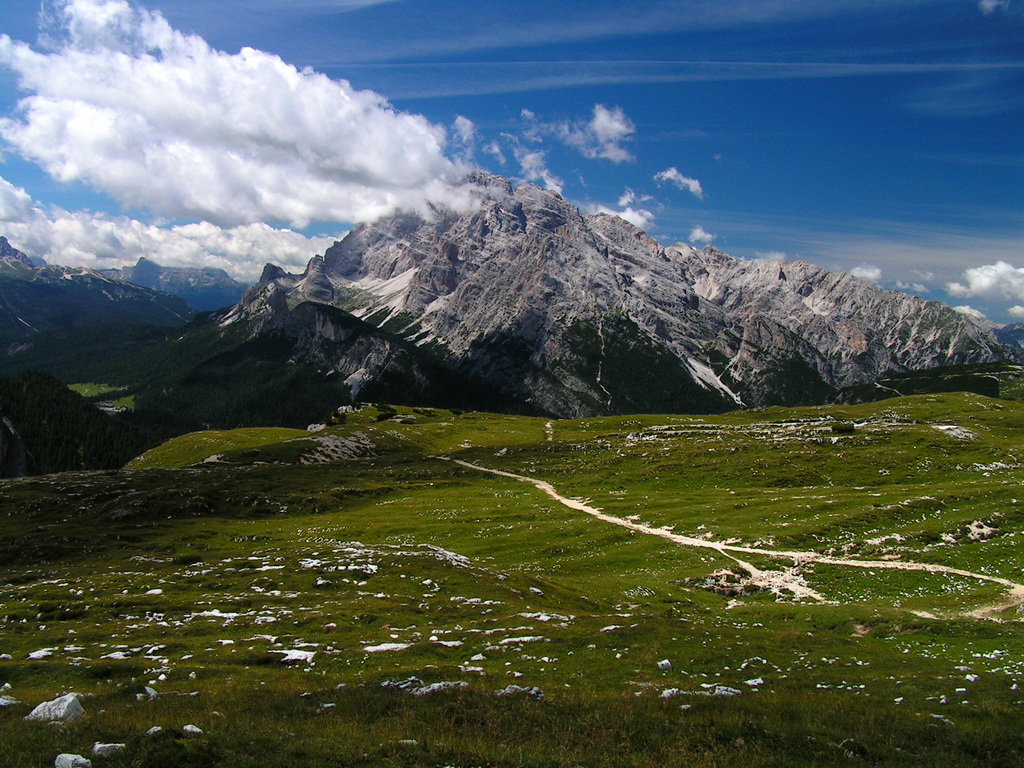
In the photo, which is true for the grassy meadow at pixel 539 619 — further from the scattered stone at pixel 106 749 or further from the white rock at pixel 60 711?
the white rock at pixel 60 711

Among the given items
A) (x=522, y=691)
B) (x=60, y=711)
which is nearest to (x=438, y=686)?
(x=522, y=691)

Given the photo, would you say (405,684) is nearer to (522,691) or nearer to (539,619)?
(522,691)

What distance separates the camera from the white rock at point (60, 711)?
43.2ft

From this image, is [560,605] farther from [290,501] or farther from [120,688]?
[290,501]

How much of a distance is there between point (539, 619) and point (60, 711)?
1983cm

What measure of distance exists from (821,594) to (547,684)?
30.1 m

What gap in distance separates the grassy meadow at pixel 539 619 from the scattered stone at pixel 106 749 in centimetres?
13

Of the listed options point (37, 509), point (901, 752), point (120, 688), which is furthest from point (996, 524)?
point (37, 509)

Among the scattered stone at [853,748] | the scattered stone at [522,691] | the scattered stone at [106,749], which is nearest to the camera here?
the scattered stone at [106,749]

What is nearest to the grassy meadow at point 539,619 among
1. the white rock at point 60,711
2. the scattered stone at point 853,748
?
the scattered stone at point 853,748

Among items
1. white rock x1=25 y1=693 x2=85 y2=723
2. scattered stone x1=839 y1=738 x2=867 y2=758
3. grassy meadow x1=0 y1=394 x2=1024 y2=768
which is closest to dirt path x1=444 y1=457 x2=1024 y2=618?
grassy meadow x1=0 y1=394 x2=1024 y2=768

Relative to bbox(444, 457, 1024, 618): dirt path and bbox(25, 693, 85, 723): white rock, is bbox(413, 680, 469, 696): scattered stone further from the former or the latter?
bbox(444, 457, 1024, 618): dirt path

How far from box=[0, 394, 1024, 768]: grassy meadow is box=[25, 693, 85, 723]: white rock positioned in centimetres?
43

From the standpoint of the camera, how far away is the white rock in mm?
13180
